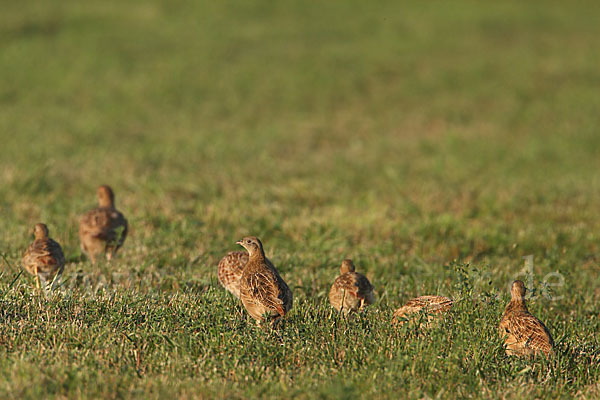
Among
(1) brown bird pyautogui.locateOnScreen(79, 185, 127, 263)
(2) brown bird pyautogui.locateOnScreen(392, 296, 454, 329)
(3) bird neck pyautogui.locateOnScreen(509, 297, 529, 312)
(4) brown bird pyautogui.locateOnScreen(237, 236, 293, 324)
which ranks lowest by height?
(2) brown bird pyautogui.locateOnScreen(392, 296, 454, 329)

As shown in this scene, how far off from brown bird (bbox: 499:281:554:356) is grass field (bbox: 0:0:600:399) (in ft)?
0.37

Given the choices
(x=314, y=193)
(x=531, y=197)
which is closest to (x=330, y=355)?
(x=314, y=193)

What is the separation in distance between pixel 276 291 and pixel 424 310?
4.40 ft

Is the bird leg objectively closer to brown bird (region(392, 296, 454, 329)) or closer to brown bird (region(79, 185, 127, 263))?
brown bird (region(79, 185, 127, 263))

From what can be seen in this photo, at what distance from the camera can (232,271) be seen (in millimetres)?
6961

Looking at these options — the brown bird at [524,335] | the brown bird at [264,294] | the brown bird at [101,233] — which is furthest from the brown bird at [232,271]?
the brown bird at [524,335]

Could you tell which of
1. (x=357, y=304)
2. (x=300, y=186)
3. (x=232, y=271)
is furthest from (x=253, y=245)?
(x=300, y=186)

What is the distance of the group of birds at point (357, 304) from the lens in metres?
5.60

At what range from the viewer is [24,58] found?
2408 centimetres

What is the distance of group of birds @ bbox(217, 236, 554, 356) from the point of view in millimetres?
5602

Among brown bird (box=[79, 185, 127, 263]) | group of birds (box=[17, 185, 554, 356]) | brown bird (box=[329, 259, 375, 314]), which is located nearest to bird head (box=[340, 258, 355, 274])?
group of birds (box=[17, 185, 554, 356])

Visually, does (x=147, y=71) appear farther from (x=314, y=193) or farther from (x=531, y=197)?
(x=531, y=197)

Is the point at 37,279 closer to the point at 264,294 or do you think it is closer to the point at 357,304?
the point at 264,294

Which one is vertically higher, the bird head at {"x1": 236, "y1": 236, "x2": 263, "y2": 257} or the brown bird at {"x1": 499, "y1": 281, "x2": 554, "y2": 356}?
the bird head at {"x1": 236, "y1": 236, "x2": 263, "y2": 257}
